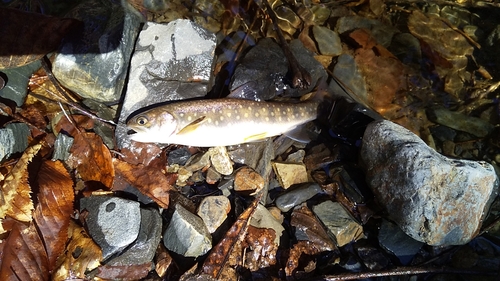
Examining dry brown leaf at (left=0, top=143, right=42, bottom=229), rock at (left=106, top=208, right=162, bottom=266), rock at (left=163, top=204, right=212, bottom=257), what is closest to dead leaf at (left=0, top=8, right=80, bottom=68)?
dry brown leaf at (left=0, top=143, right=42, bottom=229)

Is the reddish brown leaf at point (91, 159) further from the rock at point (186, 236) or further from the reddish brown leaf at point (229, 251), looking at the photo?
the reddish brown leaf at point (229, 251)

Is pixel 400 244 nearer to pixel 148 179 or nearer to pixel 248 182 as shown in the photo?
pixel 248 182

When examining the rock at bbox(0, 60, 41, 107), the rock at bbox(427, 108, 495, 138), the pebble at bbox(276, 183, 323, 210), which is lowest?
the pebble at bbox(276, 183, 323, 210)

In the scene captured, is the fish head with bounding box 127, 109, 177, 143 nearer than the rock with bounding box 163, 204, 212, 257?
No

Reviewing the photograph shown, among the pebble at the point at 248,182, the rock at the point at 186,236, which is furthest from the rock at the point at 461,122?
the rock at the point at 186,236

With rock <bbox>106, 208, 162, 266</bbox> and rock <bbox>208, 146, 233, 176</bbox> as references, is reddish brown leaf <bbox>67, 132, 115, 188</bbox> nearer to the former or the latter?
rock <bbox>106, 208, 162, 266</bbox>
